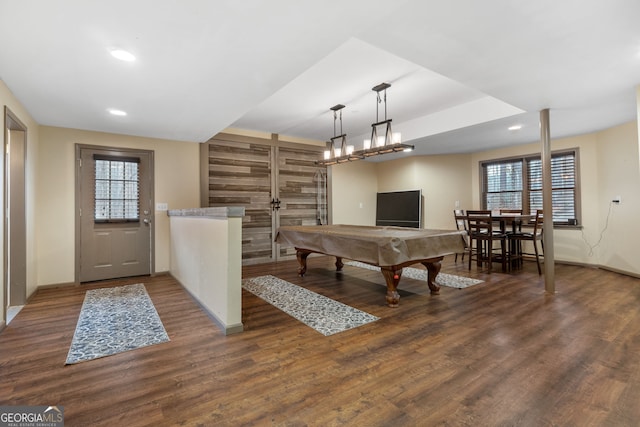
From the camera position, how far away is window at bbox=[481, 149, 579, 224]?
5.47 meters

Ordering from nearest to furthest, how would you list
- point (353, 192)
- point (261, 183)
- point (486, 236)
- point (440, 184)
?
point (486, 236), point (261, 183), point (440, 184), point (353, 192)

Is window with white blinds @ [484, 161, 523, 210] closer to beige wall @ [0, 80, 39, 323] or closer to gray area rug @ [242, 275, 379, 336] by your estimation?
gray area rug @ [242, 275, 379, 336]

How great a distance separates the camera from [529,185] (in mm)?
5945

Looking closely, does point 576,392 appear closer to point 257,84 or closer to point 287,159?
point 257,84

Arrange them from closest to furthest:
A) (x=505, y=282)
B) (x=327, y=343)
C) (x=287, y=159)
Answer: (x=327, y=343), (x=505, y=282), (x=287, y=159)

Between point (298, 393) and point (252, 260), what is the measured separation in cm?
423

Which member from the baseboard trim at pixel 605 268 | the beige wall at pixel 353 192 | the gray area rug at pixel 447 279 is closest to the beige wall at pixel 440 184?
the beige wall at pixel 353 192

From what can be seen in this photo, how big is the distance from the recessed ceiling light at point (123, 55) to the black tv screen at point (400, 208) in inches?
234

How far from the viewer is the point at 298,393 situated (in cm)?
171

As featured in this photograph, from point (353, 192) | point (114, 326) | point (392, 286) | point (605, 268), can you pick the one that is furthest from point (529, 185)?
point (114, 326)

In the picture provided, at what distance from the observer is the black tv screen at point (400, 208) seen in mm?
6855

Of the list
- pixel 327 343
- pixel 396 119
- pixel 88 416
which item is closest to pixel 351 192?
pixel 396 119

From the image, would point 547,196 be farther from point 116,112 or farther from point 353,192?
point 116,112

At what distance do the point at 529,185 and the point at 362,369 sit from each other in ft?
19.1
